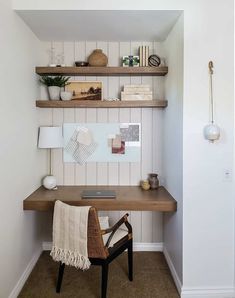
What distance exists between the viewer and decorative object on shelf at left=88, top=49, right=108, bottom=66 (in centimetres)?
266

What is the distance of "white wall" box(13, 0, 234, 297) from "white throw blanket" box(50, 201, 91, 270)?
862 mm

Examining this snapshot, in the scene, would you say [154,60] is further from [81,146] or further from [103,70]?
[81,146]

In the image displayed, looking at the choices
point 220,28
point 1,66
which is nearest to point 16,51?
point 1,66

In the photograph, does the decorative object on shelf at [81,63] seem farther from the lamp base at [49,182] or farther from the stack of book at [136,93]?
the lamp base at [49,182]

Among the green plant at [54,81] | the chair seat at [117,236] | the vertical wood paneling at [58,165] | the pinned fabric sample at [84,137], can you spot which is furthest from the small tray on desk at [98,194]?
the green plant at [54,81]

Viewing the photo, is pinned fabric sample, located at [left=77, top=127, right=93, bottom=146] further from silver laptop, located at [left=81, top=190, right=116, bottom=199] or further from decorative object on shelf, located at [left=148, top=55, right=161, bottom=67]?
decorative object on shelf, located at [left=148, top=55, right=161, bottom=67]

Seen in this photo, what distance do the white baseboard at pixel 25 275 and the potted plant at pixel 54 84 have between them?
174 cm

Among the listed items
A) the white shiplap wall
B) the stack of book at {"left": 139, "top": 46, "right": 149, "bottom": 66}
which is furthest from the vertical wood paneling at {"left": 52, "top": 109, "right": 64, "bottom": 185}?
the stack of book at {"left": 139, "top": 46, "right": 149, "bottom": 66}

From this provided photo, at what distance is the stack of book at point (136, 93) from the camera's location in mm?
2674

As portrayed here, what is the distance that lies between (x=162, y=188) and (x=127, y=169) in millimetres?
455

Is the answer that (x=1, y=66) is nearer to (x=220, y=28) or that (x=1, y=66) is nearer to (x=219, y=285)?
(x=220, y=28)

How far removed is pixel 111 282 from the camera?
238 centimetres

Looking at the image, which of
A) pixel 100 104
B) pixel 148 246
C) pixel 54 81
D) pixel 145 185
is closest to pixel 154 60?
pixel 100 104

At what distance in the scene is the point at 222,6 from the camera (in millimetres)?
2102
